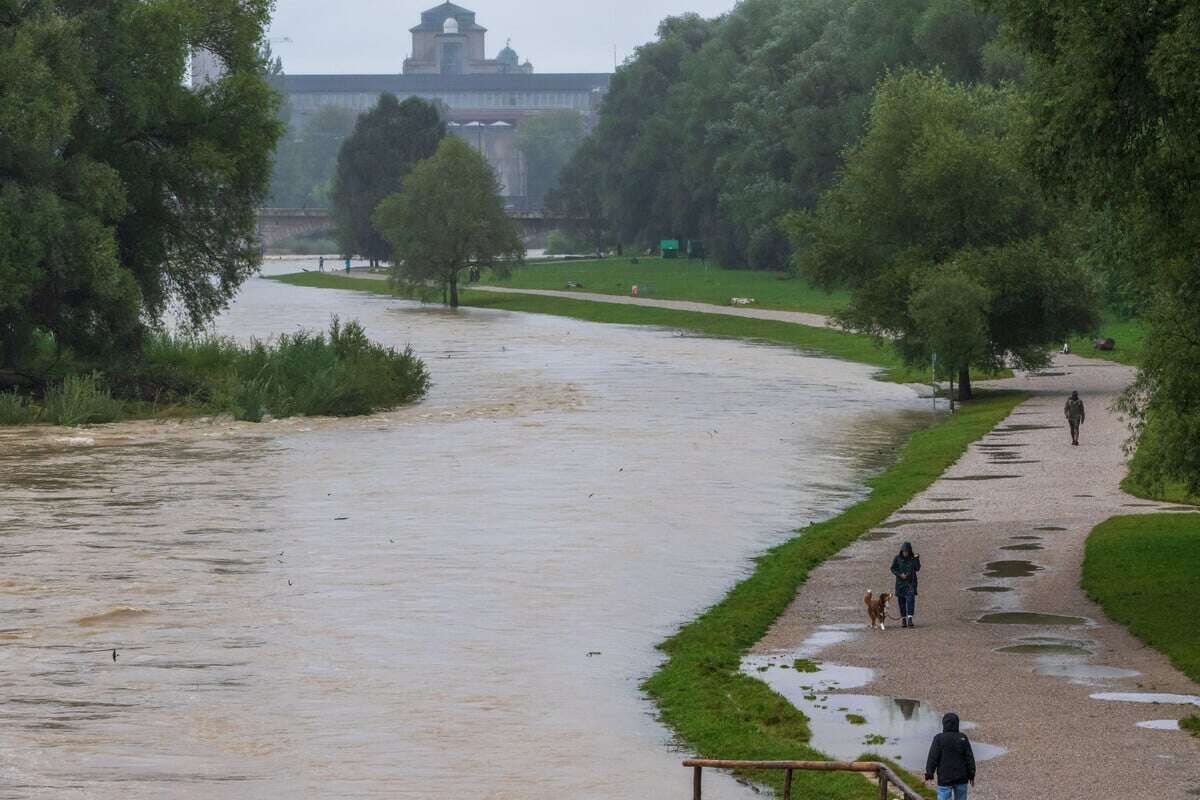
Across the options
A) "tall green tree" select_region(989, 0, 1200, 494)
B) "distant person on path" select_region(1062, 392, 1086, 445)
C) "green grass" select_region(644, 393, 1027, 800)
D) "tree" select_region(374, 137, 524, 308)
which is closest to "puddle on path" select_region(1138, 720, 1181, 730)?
"green grass" select_region(644, 393, 1027, 800)

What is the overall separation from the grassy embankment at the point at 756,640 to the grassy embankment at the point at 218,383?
69.5 feet

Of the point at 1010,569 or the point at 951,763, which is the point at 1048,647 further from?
the point at 951,763

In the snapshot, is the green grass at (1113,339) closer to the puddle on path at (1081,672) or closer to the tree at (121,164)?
the tree at (121,164)


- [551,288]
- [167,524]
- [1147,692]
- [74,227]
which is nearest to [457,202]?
Result: [551,288]

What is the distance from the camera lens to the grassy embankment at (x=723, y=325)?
90325mm

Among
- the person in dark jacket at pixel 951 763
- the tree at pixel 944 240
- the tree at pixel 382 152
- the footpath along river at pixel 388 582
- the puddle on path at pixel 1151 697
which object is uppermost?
the tree at pixel 382 152

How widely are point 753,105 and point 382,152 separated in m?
45.8

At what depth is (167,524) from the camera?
41.4 metres

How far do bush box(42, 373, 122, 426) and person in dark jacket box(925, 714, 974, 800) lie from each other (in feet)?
154

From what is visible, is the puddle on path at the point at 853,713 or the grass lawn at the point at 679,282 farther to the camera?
the grass lawn at the point at 679,282

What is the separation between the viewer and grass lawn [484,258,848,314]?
407 ft

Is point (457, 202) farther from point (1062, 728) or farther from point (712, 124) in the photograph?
point (1062, 728)

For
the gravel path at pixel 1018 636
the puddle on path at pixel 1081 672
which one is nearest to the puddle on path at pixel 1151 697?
the gravel path at pixel 1018 636

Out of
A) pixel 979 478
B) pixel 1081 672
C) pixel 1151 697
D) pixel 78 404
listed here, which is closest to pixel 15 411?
pixel 78 404
